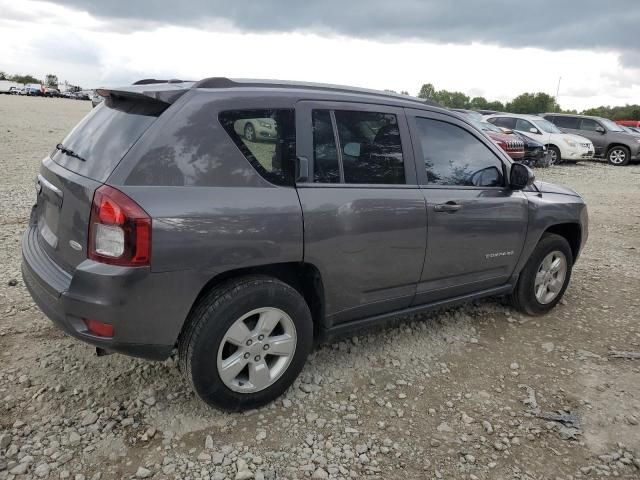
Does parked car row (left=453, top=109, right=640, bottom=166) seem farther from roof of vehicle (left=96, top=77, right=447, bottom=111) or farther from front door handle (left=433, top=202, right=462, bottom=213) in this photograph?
roof of vehicle (left=96, top=77, right=447, bottom=111)

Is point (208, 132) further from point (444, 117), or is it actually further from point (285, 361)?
point (444, 117)

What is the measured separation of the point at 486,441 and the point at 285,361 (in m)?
1.21

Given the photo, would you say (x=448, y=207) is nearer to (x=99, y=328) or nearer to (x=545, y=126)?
(x=99, y=328)

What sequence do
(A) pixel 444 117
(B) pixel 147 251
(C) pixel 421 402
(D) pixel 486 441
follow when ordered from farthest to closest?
1. (A) pixel 444 117
2. (C) pixel 421 402
3. (D) pixel 486 441
4. (B) pixel 147 251

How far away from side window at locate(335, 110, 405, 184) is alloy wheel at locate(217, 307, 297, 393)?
96 centimetres

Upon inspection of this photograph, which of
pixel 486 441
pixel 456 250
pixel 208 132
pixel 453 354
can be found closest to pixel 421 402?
pixel 486 441

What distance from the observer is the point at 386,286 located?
3.34 metres

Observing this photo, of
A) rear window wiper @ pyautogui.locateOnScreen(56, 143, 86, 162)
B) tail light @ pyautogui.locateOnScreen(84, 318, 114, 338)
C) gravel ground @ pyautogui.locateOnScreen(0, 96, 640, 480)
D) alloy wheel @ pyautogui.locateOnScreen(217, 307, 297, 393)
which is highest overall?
rear window wiper @ pyautogui.locateOnScreen(56, 143, 86, 162)

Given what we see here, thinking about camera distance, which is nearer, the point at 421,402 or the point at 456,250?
the point at 421,402

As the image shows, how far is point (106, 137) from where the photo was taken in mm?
2711

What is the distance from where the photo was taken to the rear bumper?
2396 mm

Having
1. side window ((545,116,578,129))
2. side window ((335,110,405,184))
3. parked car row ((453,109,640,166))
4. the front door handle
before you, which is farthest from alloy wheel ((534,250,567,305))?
side window ((545,116,578,129))

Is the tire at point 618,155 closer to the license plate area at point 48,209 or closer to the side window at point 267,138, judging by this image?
the side window at point 267,138

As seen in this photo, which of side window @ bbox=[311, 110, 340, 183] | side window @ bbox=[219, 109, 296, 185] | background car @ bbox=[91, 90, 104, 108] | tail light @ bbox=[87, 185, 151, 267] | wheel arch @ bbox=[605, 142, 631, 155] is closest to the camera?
tail light @ bbox=[87, 185, 151, 267]
